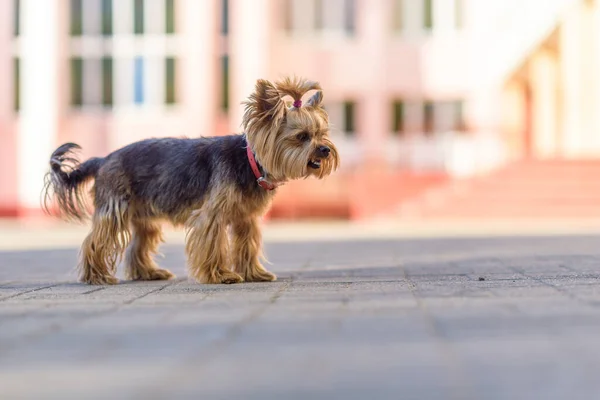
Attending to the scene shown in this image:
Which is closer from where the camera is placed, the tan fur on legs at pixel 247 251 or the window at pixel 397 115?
the tan fur on legs at pixel 247 251

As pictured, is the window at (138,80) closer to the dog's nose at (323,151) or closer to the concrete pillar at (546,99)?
the concrete pillar at (546,99)

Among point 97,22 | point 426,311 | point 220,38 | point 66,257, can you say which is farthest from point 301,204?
point 426,311

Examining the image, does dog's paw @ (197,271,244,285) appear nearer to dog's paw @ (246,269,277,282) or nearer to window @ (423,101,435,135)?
dog's paw @ (246,269,277,282)

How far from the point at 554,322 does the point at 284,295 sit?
1975 millimetres

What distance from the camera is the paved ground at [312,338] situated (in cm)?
313

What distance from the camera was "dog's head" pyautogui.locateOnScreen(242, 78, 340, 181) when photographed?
275 inches

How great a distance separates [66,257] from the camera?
1196 cm

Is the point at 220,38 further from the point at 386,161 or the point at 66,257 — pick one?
the point at 66,257

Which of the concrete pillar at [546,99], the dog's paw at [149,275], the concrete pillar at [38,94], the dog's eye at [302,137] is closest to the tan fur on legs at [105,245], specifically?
the dog's paw at [149,275]

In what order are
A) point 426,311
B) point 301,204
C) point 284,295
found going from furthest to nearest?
point 301,204, point 284,295, point 426,311

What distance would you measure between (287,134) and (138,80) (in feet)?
74.5

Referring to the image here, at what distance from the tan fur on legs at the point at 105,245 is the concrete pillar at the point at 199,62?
2085cm

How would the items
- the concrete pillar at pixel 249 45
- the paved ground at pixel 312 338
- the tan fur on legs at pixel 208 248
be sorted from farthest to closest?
the concrete pillar at pixel 249 45 → the tan fur on legs at pixel 208 248 → the paved ground at pixel 312 338

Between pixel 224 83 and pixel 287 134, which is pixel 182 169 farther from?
pixel 224 83
